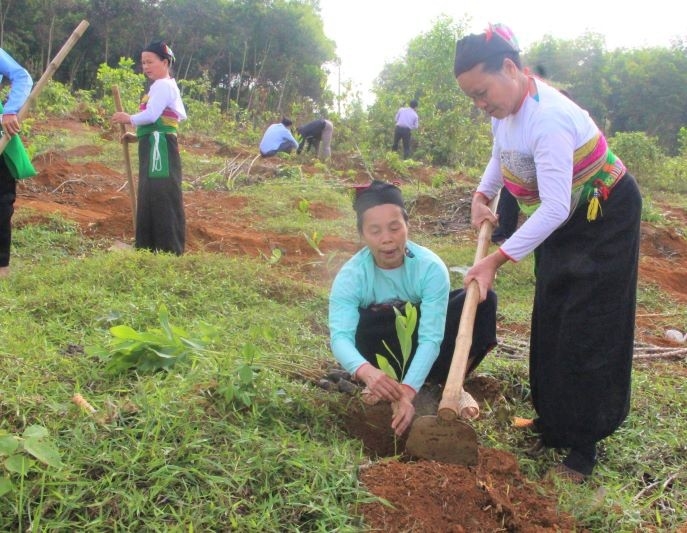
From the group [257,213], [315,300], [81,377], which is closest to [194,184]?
[257,213]

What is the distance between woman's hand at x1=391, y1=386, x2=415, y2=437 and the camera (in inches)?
83.1

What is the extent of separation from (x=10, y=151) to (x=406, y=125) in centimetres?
1144

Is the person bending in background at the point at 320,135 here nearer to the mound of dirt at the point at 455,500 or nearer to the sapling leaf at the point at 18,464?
the mound of dirt at the point at 455,500

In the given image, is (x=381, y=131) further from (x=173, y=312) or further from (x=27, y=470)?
(x=27, y=470)

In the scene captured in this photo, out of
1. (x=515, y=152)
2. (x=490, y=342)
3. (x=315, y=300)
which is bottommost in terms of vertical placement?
(x=315, y=300)

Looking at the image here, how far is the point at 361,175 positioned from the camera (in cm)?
1177

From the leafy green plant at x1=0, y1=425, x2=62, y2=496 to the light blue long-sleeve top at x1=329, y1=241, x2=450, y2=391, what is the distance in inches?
39.0

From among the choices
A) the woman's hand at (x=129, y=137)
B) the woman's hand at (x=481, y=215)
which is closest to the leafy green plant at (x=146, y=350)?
the woman's hand at (x=481, y=215)

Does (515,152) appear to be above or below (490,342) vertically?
above

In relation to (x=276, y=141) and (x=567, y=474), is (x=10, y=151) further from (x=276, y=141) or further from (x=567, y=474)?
(x=276, y=141)

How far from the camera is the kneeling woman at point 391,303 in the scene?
2239 millimetres

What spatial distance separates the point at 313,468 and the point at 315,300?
7.97ft

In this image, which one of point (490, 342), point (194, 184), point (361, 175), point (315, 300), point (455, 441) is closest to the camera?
point (455, 441)

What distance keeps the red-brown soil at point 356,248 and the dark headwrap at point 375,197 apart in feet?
2.45
